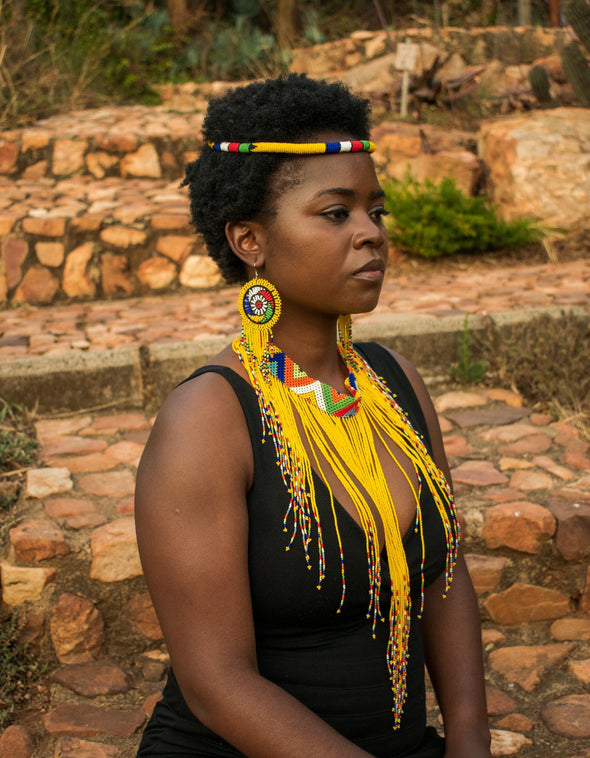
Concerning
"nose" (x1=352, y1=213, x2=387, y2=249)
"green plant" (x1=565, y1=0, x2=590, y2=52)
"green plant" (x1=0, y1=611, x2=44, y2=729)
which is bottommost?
"green plant" (x1=0, y1=611, x2=44, y2=729)

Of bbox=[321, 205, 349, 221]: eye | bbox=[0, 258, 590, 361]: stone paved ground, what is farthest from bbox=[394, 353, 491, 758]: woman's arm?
bbox=[0, 258, 590, 361]: stone paved ground

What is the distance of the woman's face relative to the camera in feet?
5.60

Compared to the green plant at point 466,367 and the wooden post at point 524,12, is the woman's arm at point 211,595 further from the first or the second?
the wooden post at point 524,12

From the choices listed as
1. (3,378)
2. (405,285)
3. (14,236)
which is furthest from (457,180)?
(3,378)

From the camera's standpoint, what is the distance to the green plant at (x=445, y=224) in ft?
22.2

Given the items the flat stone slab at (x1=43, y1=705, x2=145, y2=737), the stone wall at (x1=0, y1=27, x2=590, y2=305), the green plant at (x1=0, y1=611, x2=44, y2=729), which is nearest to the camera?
the flat stone slab at (x1=43, y1=705, x2=145, y2=737)

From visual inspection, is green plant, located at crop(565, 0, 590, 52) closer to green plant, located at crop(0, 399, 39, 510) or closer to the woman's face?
green plant, located at crop(0, 399, 39, 510)

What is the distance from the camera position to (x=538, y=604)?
3.20 meters

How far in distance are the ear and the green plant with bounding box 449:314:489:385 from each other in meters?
2.89

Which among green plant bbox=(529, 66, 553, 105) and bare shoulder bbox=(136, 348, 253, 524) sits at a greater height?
green plant bbox=(529, 66, 553, 105)

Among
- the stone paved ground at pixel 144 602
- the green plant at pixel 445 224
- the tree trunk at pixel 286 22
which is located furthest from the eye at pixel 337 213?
the tree trunk at pixel 286 22

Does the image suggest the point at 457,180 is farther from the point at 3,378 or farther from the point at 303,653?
the point at 303,653

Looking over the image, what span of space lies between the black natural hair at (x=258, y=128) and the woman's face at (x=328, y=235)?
Answer: 49 millimetres

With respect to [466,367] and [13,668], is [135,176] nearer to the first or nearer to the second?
[466,367]
